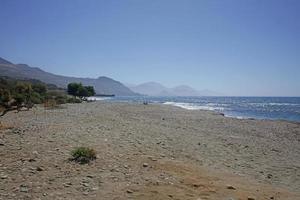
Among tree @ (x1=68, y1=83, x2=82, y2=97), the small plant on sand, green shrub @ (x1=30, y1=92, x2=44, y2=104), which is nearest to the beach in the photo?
the small plant on sand

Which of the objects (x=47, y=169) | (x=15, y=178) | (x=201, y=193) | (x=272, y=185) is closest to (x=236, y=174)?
(x=272, y=185)

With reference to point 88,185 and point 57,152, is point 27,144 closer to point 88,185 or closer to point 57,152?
point 57,152

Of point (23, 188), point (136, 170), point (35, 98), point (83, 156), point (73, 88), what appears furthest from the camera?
point (73, 88)

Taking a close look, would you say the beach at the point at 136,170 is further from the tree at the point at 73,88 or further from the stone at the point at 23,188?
the tree at the point at 73,88

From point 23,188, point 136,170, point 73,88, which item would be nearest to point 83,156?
point 136,170

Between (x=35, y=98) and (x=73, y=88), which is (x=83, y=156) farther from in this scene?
(x=73, y=88)

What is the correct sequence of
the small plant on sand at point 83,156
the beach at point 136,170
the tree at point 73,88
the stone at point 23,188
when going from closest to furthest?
1. the stone at point 23,188
2. the beach at point 136,170
3. the small plant on sand at point 83,156
4. the tree at point 73,88

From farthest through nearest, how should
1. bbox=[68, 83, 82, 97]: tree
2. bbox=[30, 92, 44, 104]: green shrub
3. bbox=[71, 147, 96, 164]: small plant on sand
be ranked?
bbox=[68, 83, 82, 97]: tree, bbox=[30, 92, 44, 104]: green shrub, bbox=[71, 147, 96, 164]: small plant on sand

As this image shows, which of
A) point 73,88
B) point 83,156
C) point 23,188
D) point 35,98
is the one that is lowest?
point 23,188

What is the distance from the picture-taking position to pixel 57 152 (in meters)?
14.0

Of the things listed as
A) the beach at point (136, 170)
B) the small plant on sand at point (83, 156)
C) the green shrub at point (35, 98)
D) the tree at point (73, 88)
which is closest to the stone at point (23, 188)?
the beach at point (136, 170)

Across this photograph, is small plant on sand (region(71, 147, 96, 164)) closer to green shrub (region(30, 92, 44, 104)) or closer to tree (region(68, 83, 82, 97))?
green shrub (region(30, 92, 44, 104))

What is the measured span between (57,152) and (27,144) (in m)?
2.14

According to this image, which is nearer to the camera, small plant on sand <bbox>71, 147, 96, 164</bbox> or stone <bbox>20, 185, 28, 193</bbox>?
stone <bbox>20, 185, 28, 193</bbox>
